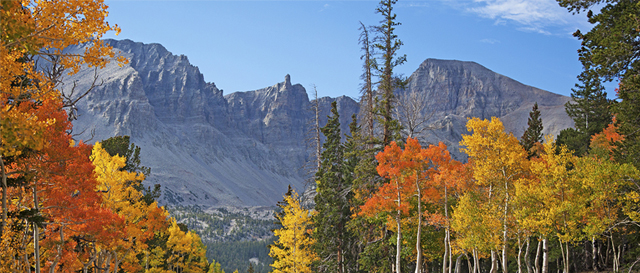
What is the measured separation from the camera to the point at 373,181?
2838 centimetres

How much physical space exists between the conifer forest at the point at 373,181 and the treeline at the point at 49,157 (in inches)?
1.8

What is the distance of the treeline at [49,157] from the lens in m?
8.47

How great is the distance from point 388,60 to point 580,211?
46.5 feet

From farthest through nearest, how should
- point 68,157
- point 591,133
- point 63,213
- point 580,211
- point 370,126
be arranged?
point 591,133, point 370,126, point 580,211, point 63,213, point 68,157

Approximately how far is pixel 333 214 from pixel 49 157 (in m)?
22.6

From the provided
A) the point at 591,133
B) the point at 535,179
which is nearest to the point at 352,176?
the point at 535,179

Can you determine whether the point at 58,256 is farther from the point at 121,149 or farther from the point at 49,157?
the point at 121,149

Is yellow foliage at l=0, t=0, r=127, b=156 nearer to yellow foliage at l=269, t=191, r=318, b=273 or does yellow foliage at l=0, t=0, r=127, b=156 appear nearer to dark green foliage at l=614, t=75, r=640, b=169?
dark green foliage at l=614, t=75, r=640, b=169

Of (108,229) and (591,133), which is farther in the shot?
(591,133)

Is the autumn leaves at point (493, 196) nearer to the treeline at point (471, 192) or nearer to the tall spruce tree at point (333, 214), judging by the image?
the treeline at point (471, 192)

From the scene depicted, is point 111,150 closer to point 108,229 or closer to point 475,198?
point 108,229

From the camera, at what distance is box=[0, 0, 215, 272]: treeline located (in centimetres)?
847

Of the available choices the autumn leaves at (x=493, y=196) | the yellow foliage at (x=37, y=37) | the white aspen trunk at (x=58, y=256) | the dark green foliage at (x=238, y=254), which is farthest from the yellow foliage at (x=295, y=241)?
the dark green foliage at (x=238, y=254)

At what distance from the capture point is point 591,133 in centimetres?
5112
